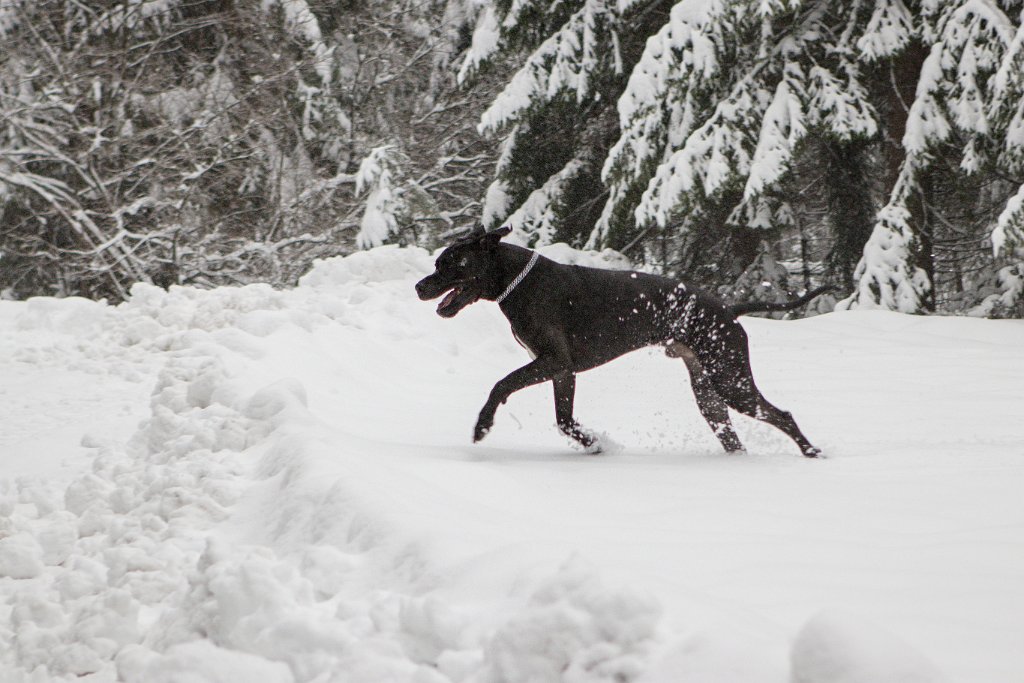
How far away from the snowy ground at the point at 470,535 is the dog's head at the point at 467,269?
2.77ft

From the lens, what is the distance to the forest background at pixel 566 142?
1027cm

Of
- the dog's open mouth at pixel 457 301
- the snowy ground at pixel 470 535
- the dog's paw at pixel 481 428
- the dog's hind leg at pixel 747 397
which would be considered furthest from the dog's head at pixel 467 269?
the dog's hind leg at pixel 747 397

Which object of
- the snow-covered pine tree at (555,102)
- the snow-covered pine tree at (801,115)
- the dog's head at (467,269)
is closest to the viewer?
the dog's head at (467,269)

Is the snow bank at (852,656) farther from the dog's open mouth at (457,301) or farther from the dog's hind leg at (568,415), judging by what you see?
the dog's open mouth at (457,301)

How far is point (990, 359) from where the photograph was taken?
817cm

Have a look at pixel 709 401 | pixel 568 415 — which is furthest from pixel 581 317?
pixel 709 401

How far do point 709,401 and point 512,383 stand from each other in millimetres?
1307

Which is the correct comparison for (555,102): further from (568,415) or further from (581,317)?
(568,415)

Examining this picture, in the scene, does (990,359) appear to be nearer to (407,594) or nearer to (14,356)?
(407,594)

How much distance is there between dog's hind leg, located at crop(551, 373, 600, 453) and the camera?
5102mm

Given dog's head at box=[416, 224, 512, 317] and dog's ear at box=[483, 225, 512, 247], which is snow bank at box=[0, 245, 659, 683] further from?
dog's ear at box=[483, 225, 512, 247]

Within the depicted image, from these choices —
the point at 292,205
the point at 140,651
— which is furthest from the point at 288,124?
the point at 140,651

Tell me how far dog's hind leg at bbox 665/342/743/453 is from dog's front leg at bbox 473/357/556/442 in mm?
805

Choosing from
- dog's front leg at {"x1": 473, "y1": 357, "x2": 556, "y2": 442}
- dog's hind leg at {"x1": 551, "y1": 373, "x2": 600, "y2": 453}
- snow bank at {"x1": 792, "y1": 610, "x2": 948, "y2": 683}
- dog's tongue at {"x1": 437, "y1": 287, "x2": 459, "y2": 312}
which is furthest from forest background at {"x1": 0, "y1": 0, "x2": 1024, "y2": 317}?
snow bank at {"x1": 792, "y1": 610, "x2": 948, "y2": 683}
